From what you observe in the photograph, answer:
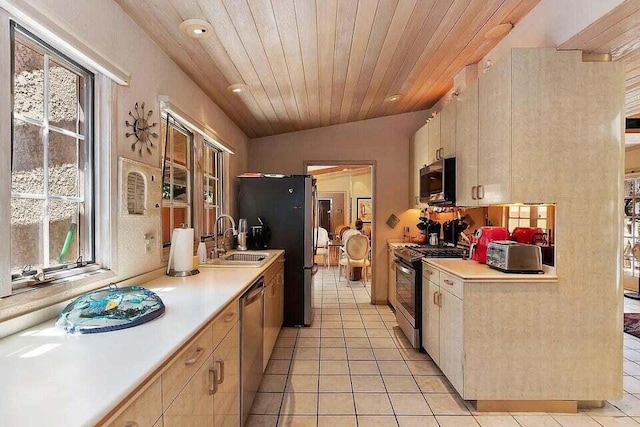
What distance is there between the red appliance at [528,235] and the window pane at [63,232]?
2792 millimetres

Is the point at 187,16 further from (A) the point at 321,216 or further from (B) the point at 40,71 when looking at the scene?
(A) the point at 321,216

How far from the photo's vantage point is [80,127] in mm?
1728

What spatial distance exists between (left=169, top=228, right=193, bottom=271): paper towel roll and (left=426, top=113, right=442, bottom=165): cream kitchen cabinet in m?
2.55

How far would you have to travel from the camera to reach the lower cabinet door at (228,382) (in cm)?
161

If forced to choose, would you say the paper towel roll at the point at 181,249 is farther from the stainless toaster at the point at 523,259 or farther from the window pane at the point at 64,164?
the stainless toaster at the point at 523,259

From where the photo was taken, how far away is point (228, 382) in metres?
1.76

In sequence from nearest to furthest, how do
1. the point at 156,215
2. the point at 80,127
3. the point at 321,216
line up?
the point at 80,127, the point at 156,215, the point at 321,216

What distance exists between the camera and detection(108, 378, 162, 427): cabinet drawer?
2.88 feet

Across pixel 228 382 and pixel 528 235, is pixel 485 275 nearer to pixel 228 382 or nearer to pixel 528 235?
pixel 528 235

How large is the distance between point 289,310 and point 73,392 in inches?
128

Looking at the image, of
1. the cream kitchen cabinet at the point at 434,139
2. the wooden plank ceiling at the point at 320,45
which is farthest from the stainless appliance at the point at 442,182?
the wooden plank ceiling at the point at 320,45

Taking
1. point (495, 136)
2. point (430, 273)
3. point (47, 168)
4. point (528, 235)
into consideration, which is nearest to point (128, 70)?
point (47, 168)

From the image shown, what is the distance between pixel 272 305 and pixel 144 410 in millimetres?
2162

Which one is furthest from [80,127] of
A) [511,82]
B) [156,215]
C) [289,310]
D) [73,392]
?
[289,310]
